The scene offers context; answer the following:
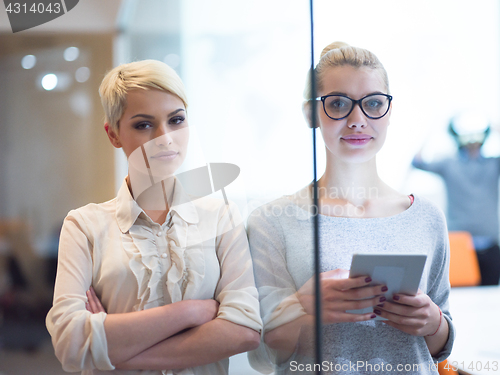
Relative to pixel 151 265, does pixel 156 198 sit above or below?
above

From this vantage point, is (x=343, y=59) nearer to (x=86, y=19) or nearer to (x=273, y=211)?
(x=273, y=211)

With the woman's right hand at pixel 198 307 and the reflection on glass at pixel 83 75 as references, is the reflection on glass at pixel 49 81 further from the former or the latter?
the woman's right hand at pixel 198 307

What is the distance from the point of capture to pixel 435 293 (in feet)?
3.06

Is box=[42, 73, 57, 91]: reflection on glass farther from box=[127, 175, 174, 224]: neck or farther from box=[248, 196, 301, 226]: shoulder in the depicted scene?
box=[248, 196, 301, 226]: shoulder

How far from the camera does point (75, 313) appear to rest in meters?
0.71

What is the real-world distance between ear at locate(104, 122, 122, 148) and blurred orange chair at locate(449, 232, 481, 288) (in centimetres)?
216

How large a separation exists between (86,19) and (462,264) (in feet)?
7.63

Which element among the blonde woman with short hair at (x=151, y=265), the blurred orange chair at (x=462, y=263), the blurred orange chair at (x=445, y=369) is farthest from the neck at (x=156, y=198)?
the blurred orange chair at (x=462, y=263)

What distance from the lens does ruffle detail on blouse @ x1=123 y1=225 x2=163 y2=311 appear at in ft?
2.40

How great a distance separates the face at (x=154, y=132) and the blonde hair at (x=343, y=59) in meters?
0.31

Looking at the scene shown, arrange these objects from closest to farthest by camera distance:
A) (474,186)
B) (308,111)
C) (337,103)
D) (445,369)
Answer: (308,111)
(337,103)
(445,369)
(474,186)

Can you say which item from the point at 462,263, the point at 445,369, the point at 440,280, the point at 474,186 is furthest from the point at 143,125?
the point at 474,186

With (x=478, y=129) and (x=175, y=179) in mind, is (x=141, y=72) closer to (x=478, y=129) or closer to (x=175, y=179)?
(x=175, y=179)

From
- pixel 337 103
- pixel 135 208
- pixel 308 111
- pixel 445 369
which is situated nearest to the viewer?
pixel 308 111
